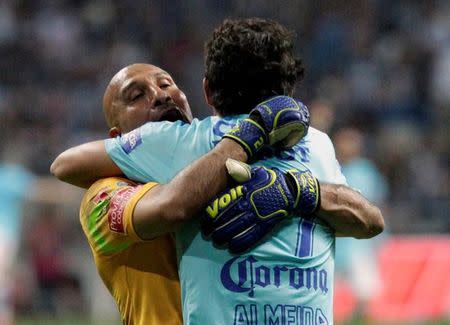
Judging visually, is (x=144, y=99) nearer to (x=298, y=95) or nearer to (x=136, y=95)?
(x=136, y=95)

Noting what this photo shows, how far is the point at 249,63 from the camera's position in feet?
11.8

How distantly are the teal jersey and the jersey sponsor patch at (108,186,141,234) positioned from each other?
0.30 feet

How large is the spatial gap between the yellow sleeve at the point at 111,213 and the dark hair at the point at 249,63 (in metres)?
0.40

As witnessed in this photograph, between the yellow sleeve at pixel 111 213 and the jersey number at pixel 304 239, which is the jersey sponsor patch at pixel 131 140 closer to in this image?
the yellow sleeve at pixel 111 213

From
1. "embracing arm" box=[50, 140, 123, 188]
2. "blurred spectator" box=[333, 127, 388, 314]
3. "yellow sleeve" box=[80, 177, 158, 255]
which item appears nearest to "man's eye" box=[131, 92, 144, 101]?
"embracing arm" box=[50, 140, 123, 188]

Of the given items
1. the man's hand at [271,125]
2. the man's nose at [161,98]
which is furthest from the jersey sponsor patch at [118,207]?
the man's nose at [161,98]

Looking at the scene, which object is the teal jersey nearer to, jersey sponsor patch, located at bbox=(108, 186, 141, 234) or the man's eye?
jersey sponsor patch, located at bbox=(108, 186, 141, 234)

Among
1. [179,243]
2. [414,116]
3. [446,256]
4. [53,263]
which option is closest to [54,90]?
[53,263]

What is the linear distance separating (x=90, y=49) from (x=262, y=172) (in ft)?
41.0

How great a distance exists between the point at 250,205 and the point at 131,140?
0.50 meters

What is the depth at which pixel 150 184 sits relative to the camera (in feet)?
11.9

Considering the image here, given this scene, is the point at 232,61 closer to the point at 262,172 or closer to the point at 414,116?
the point at 262,172

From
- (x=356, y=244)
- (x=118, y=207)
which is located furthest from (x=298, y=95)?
(x=118, y=207)

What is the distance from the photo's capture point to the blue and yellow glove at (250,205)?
11.5 ft
